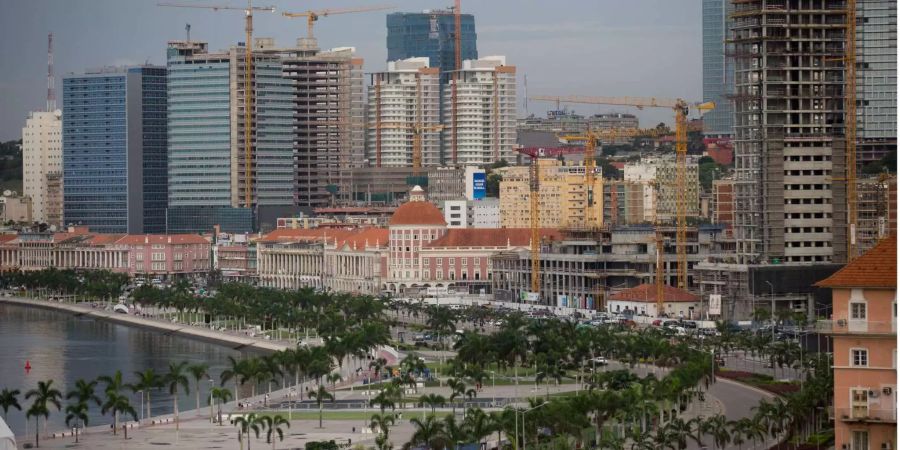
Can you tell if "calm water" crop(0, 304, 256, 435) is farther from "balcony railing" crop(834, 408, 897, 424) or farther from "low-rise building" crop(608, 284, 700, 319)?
"balcony railing" crop(834, 408, 897, 424)

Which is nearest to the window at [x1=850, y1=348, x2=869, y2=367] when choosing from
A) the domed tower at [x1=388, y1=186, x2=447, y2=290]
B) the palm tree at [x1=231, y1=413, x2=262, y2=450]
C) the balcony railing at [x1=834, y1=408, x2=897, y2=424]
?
the balcony railing at [x1=834, y1=408, x2=897, y2=424]

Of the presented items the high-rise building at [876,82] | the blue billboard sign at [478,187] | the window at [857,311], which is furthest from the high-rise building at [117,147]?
the window at [857,311]

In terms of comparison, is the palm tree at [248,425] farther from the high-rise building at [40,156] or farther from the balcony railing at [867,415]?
the high-rise building at [40,156]

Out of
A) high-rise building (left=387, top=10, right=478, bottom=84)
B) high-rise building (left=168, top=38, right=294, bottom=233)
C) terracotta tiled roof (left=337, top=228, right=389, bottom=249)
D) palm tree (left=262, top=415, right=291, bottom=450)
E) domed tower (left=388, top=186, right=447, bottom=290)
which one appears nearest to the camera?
palm tree (left=262, top=415, right=291, bottom=450)

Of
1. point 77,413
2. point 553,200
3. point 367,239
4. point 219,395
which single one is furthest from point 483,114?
point 77,413

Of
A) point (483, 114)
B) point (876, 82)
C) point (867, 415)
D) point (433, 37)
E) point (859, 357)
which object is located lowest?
point (867, 415)

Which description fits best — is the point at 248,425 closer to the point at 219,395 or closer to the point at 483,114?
the point at 219,395
